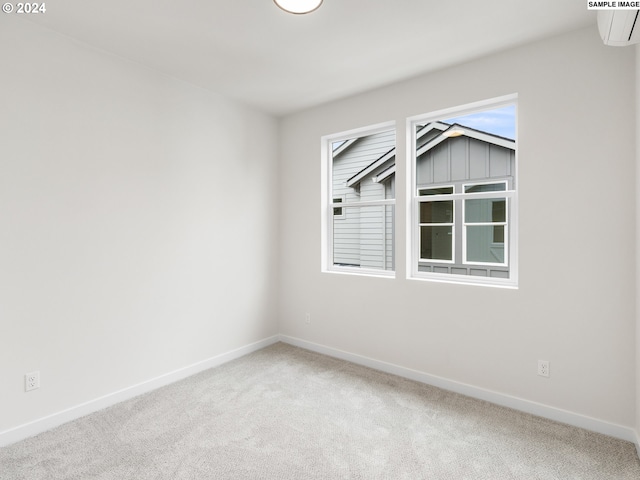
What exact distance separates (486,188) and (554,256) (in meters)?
0.73

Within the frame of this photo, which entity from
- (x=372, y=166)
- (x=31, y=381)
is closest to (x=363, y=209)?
(x=372, y=166)

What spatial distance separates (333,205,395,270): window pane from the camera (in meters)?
3.48

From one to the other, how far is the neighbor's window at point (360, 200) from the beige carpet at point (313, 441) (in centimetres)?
129

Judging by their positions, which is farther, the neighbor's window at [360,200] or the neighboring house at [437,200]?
the neighbor's window at [360,200]

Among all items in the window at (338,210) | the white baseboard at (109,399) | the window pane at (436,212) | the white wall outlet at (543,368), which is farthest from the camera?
the window at (338,210)

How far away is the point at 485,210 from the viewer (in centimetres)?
287

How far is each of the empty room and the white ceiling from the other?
0.02 metres

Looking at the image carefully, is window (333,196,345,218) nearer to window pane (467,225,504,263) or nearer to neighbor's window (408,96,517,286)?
neighbor's window (408,96,517,286)

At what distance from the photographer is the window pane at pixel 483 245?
110 inches

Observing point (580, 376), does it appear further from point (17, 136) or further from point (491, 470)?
point (17, 136)

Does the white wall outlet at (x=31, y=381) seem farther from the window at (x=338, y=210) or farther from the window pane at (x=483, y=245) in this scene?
the window pane at (x=483, y=245)

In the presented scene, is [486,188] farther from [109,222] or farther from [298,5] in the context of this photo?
[109,222]

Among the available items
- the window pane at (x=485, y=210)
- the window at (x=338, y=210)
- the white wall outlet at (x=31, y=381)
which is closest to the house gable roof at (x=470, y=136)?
the window pane at (x=485, y=210)

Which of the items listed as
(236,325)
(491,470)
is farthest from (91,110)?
(491,470)
